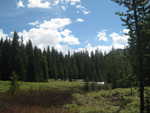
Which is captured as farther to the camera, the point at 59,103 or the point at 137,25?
the point at 59,103

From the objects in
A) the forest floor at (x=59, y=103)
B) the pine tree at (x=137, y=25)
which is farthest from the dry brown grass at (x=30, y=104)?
the pine tree at (x=137, y=25)

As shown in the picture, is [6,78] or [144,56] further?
[6,78]

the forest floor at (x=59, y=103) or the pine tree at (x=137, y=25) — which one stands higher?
the pine tree at (x=137, y=25)

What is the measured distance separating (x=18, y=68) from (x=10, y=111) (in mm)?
58245

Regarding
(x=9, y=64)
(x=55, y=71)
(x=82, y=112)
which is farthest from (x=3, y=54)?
(x=82, y=112)

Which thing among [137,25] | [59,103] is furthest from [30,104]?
[137,25]

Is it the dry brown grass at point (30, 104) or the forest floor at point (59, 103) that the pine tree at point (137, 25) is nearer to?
the forest floor at point (59, 103)

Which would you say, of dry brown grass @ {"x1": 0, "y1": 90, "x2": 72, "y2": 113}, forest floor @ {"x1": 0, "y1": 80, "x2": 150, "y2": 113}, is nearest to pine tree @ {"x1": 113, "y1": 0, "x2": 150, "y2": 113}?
forest floor @ {"x1": 0, "y1": 80, "x2": 150, "y2": 113}

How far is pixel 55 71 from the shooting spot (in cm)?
9438

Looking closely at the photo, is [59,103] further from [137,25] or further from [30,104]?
[137,25]

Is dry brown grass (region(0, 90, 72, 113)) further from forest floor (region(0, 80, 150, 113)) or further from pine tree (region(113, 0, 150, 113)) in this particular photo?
pine tree (region(113, 0, 150, 113))

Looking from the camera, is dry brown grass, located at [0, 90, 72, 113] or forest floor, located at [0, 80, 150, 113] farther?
forest floor, located at [0, 80, 150, 113]

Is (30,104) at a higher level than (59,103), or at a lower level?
higher

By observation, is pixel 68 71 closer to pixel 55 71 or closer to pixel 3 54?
pixel 55 71
